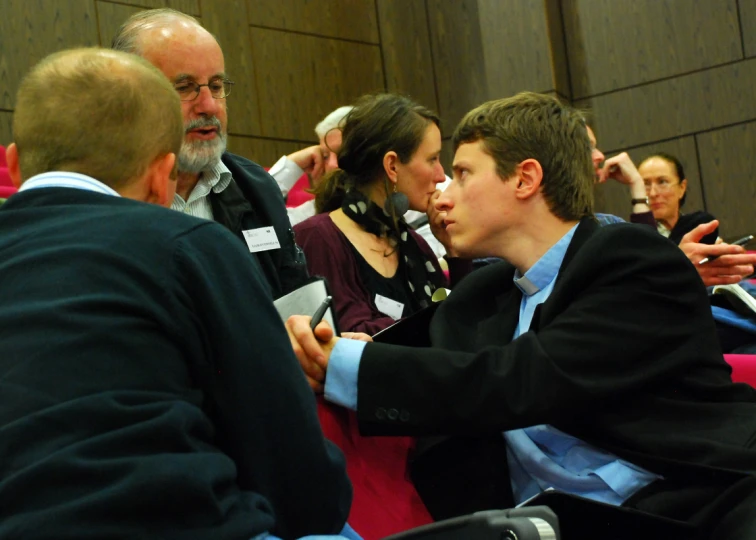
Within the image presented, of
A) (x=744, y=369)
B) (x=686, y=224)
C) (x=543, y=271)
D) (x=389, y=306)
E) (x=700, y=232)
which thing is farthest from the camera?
(x=686, y=224)

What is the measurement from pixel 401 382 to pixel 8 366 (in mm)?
668

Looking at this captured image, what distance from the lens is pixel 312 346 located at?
157cm

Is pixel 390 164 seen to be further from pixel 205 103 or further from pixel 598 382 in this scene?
pixel 598 382

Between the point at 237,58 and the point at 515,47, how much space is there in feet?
5.84

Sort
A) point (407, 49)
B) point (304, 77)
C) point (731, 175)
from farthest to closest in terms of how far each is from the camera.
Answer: point (407, 49), point (304, 77), point (731, 175)

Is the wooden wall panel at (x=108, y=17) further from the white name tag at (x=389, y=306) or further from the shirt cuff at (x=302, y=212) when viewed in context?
the white name tag at (x=389, y=306)

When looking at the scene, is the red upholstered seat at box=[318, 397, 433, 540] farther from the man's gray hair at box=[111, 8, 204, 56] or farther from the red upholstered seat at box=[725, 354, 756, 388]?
the man's gray hair at box=[111, 8, 204, 56]

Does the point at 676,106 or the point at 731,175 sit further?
the point at 676,106

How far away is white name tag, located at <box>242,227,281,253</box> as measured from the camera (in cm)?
237

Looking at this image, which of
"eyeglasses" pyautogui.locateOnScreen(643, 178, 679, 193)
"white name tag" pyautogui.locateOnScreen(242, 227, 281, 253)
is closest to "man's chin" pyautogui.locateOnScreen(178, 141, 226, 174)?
"white name tag" pyautogui.locateOnScreen(242, 227, 281, 253)

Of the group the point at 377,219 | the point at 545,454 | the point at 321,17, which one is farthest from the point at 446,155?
the point at 545,454

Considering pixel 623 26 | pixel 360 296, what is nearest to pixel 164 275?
pixel 360 296

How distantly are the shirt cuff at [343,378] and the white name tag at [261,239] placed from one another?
0.83 m

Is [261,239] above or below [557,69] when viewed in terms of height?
below
